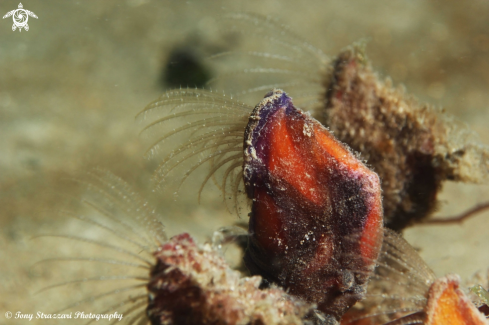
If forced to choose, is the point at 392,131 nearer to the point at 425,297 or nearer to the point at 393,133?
the point at 393,133

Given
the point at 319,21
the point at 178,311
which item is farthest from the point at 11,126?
the point at 319,21

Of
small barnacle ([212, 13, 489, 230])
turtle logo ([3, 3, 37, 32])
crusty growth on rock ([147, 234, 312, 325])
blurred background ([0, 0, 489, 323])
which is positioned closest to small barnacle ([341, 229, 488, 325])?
crusty growth on rock ([147, 234, 312, 325])

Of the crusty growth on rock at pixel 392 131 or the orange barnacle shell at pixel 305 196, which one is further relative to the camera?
the crusty growth on rock at pixel 392 131

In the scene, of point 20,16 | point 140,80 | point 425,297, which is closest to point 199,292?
point 425,297

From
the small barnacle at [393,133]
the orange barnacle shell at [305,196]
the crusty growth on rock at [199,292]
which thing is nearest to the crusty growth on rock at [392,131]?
the small barnacle at [393,133]

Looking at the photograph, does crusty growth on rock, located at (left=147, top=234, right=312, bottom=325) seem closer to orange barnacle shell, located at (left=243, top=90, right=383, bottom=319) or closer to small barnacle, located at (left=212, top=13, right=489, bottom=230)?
orange barnacle shell, located at (left=243, top=90, right=383, bottom=319)

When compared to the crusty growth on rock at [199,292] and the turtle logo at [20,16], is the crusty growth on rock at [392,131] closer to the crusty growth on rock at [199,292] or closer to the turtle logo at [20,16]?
the crusty growth on rock at [199,292]

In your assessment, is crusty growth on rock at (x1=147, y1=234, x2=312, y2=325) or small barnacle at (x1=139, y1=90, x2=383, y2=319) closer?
crusty growth on rock at (x1=147, y1=234, x2=312, y2=325)
